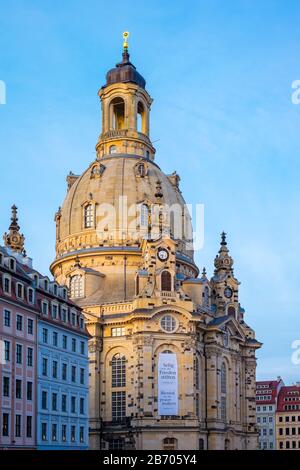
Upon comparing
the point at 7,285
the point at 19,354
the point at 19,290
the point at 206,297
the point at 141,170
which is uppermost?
the point at 141,170

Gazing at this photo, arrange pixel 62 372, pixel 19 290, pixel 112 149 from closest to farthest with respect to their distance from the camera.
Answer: pixel 19 290 < pixel 62 372 < pixel 112 149

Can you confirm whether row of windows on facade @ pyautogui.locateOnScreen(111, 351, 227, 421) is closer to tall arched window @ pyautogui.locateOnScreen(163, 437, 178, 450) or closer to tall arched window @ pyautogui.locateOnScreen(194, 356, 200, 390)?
tall arched window @ pyautogui.locateOnScreen(194, 356, 200, 390)

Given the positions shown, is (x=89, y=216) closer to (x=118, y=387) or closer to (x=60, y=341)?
(x=118, y=387)

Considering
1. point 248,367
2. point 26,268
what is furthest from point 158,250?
point 26,268

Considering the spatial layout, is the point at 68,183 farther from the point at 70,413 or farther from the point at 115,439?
the point at 70,413

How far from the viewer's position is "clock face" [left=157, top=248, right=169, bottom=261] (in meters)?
111

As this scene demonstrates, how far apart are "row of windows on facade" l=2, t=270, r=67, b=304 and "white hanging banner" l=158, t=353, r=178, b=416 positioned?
29.1 metres

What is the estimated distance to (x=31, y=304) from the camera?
7006 centimetres

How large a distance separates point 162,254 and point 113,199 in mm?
14039

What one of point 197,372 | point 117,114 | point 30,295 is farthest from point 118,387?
point 117,114

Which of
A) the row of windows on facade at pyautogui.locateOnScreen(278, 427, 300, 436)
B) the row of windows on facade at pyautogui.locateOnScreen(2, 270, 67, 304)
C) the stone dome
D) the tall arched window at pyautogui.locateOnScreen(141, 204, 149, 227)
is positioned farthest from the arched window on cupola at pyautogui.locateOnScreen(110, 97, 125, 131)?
the row of windows on facade at pyautogui.locateOnScreen(278, 427, 300, 436)

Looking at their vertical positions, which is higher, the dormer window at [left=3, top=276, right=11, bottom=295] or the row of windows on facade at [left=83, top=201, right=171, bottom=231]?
the row of windows on facade at [left=83, top=201, right=171, bottom=231]

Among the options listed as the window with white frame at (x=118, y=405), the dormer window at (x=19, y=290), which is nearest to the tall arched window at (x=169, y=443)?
the window with white frame at (x=118, y=405)

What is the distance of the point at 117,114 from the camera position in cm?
14025
